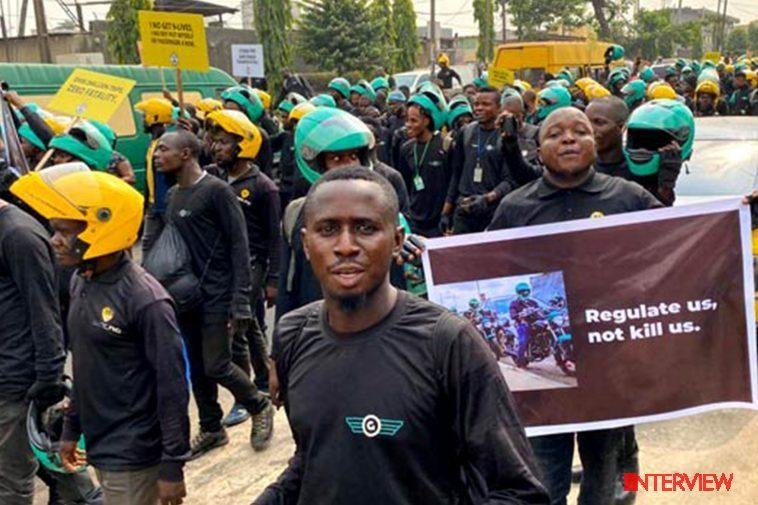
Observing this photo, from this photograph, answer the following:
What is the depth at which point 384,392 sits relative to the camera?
181cm

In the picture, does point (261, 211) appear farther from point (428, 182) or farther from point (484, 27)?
point (484, 27)

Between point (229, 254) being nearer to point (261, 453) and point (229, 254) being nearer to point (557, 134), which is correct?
point (261, 453)

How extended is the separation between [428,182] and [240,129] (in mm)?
2188

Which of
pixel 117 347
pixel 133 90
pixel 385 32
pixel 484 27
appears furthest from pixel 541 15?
pixel 117 347

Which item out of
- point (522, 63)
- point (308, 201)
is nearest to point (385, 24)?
point (522, 63)

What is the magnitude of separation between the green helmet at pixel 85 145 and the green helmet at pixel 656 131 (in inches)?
131

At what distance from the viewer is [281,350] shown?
82.2 inches

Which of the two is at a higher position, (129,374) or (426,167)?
(426,167)

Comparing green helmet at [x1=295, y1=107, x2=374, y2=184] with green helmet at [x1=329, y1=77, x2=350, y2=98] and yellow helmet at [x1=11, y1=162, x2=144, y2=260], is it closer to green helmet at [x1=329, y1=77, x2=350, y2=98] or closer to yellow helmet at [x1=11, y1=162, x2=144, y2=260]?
yellow helmet at [x1=11, y1=162, x2=144, y2=260]

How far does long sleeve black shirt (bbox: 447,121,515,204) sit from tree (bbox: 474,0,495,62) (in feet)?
141

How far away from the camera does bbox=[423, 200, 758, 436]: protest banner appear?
3447 millimetres

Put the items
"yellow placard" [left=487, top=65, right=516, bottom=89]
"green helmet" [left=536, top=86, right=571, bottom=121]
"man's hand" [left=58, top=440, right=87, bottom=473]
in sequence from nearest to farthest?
"man's hand" [left=58, top=440, right=87, bottom=473] < "green helmet" [left=536, top=86, right=571, bottom=121] < "yellow placard" [left=487, top=65, right=516, bottom=89]

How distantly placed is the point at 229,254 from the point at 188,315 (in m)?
0.44

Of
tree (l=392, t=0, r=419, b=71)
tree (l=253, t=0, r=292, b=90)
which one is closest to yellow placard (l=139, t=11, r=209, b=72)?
tree (l=253, t=0, r=292, b=90)
